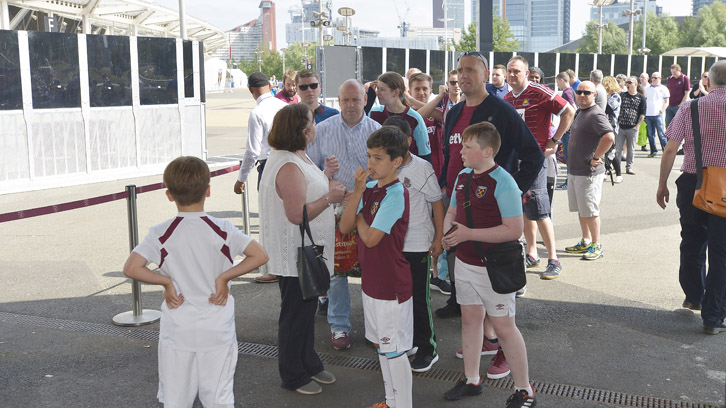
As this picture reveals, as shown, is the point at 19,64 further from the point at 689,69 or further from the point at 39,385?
the point at 689,69

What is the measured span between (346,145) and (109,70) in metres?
10.6

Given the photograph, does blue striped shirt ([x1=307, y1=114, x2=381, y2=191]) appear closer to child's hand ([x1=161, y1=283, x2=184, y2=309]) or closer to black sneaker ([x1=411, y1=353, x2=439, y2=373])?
black sneaker ([x1=411, y1=353, x2=439, y2=373])

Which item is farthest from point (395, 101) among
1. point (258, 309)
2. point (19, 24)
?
point (19, 24)

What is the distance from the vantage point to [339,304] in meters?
5.20

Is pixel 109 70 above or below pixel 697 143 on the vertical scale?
above

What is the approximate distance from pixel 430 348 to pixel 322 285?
114cm

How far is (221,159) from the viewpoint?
57.6 ft

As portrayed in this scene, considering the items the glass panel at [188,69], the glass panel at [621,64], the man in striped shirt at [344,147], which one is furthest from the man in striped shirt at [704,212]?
the glass panel at [621,64]

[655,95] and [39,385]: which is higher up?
[655,95]

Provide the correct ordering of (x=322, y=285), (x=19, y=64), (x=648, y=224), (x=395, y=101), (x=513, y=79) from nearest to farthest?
(x=322, y=285) < (x=395, y=101) < (x=513, y=79) < (x=648, y=224) < (x=19, y=64)

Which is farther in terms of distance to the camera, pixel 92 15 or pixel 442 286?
pixel 92 15

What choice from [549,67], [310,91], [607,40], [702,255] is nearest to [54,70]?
[310,91]

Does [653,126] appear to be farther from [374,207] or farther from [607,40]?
[607,40]

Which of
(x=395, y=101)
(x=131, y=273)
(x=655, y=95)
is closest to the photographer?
(x=131, y=273)
